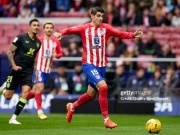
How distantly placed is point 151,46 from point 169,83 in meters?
2.70

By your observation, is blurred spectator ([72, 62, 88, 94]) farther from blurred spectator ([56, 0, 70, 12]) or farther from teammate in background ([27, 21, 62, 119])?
blurred spectator ([56, 0, 70, 12])

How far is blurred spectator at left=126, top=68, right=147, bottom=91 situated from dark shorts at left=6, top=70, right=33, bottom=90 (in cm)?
547

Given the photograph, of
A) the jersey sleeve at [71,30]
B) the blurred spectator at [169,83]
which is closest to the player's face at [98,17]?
the jersey sleeve at [71,30]

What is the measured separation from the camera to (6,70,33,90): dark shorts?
16.2m

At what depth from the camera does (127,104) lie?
2080cm

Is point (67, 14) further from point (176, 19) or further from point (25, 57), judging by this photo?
point (25, 57)

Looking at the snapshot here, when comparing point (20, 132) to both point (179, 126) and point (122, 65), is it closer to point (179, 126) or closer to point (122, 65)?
point (179, 126)

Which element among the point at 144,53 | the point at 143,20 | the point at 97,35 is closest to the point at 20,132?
the point at 97,35

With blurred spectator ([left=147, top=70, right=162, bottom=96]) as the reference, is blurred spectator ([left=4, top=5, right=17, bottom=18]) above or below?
above

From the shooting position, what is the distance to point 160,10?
1017 inches

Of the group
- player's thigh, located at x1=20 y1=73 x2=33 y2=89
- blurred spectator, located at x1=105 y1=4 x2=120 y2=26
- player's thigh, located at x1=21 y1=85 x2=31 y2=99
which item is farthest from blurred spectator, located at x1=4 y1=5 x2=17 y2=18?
player's thigh, located at x1=21 y1=85 x2=31 y2=99

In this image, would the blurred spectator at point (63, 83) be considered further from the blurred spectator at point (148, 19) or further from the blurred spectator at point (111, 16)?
the blurred spectator at point (148, 19)

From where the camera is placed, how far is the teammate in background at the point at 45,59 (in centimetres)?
1811

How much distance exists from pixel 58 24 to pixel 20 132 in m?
13.6
